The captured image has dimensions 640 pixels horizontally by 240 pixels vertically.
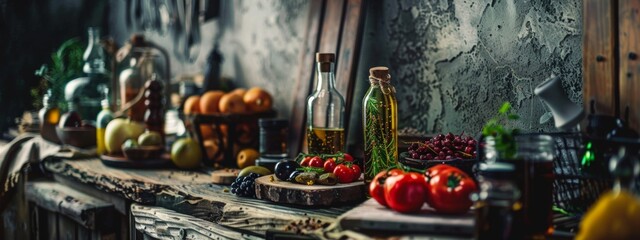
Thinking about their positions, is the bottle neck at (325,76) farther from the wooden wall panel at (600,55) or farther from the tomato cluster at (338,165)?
the wooden wall panel at (600,55)

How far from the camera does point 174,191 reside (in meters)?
2.78

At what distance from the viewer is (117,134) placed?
3541 millimetres

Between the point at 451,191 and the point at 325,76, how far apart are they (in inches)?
36.3

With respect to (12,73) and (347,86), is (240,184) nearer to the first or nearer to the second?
(347,86)

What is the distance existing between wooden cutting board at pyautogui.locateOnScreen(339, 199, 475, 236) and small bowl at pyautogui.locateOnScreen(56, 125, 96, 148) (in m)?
2.14

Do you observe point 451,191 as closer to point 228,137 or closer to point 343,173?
point 343,173

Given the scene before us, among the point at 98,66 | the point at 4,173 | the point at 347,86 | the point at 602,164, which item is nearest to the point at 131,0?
the point at 98,66

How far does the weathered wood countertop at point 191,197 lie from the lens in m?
2.31

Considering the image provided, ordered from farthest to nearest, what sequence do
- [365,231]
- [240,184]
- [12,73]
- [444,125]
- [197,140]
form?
1. [12,73]
2. [197,140]
3. [444,125]
4. [240,184]
5. [365,231]

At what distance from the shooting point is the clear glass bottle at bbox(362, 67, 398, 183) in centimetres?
243

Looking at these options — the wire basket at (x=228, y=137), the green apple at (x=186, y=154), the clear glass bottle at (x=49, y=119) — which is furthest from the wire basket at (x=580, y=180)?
the clear glass bottle at (x=49, y=119)

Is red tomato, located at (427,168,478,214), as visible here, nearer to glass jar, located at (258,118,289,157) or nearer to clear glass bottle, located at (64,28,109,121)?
glass jar, located at (258,118,289,157)

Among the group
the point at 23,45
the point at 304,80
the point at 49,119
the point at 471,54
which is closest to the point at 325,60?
the point at 471,54

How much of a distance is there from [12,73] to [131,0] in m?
0.92
